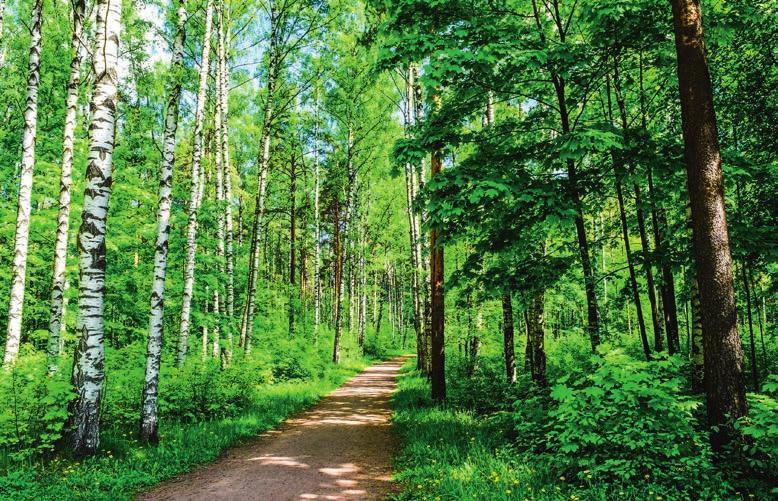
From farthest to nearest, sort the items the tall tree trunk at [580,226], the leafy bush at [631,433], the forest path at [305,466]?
the tall tree trunk at [580,226], the forest path at [305,466], the leafy bush at [631,433]

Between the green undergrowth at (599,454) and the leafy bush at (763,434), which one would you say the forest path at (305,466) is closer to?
the green undergrowth at (599,454)

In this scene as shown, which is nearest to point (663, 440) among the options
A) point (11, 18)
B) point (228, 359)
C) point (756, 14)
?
point (756, 14)

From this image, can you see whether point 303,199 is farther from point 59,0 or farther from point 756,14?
point 756,14

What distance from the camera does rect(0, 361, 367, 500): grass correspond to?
4805mm

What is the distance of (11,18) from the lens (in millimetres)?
17828

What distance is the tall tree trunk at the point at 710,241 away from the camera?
4.40 meters

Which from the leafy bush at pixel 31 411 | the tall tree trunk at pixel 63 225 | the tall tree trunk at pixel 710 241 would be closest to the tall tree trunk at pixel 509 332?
the tall tree trunk at pixel 710 241

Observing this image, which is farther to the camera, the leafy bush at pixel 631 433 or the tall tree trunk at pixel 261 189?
the tall tree trunk at pixel 261 189

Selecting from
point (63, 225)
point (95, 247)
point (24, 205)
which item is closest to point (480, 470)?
point (95, 247)

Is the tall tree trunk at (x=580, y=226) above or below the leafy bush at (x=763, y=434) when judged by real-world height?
above

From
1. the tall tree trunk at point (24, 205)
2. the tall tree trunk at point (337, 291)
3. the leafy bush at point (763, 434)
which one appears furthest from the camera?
the tall tree trunk at point (337, 291)

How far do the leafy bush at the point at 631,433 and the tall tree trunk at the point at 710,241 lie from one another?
1.09 feet

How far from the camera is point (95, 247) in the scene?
599 cm

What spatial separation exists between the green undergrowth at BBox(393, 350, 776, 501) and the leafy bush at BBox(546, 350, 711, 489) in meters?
0.01
